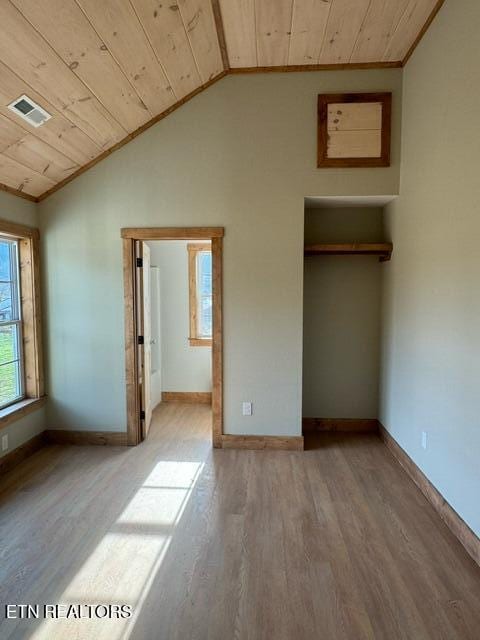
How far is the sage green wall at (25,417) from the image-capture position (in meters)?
3.16

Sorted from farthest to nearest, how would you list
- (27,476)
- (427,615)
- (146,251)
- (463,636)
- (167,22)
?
(146,251) < (27,476) < (167,22) < (427,615) < (463,636)

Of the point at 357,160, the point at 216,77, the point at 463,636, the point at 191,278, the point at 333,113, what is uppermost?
the point at 216,77

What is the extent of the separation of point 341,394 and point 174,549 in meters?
2.41

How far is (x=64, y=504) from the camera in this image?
8.78 ft

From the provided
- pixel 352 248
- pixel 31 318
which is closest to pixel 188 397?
pixel 31 318

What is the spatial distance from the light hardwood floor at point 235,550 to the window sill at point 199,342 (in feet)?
6.94

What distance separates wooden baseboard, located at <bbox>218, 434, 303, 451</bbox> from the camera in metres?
3.56

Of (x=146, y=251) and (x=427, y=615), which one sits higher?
(x=146, y=251)

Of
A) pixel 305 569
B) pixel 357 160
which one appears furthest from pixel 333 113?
pixel 305 569

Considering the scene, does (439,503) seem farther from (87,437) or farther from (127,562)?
(87,437)

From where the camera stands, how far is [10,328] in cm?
344

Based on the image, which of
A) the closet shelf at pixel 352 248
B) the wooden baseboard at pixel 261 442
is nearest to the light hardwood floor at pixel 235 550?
the wooden baseboard at pixel 261 442

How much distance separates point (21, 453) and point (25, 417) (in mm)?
310

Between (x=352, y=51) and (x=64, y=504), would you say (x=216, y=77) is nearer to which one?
(x=352, y=51)
